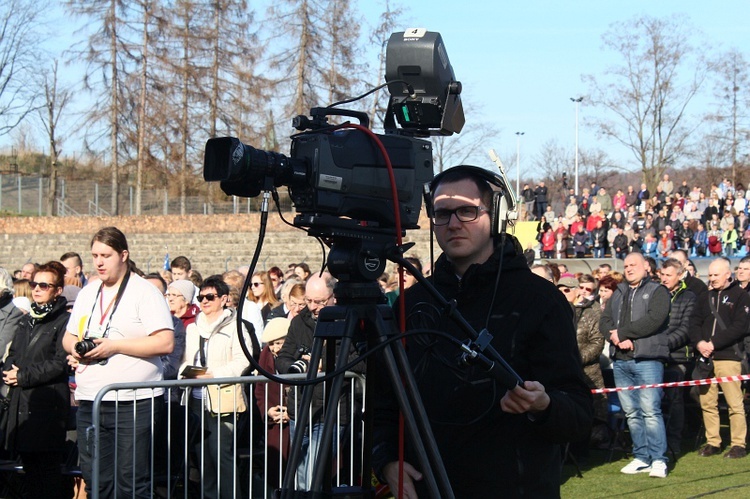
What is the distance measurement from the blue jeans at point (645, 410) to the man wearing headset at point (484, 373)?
226 inches

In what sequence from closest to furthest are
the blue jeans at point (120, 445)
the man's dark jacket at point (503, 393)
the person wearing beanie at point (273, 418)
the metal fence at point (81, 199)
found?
the man's dark jacket at point (503, 393) < the blue jeans at point (120, 445) < the person wearing beanie at point (273, 418) < the metal fence at point (81, 199)

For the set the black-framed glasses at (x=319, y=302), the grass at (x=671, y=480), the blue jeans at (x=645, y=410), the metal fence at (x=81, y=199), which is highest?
the metal fence at (x=81, y=199)

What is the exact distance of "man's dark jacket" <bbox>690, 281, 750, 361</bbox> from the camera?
29.2ft

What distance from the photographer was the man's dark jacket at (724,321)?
8906 mm

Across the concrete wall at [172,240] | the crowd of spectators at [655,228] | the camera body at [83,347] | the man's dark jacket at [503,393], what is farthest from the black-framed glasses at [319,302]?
the concrete wall at [172,240]

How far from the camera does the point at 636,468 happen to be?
27.3 ft

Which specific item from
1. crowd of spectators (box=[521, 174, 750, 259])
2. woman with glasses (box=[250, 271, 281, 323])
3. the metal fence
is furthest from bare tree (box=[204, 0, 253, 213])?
woman with glasses (box=[250, 271, 281, 323])

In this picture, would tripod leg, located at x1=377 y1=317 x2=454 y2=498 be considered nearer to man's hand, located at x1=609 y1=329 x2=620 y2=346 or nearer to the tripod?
the tripod

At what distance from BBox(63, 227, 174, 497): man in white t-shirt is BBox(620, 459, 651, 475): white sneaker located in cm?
451

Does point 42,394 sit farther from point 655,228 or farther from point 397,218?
point 655,228

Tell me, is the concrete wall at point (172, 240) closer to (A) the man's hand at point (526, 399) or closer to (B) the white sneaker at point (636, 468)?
(B) the white sneaker at point (636, 468)

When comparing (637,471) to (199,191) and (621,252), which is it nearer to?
(621,252)

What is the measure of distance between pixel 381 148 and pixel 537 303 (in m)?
0.69

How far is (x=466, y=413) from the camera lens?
9.45ft
